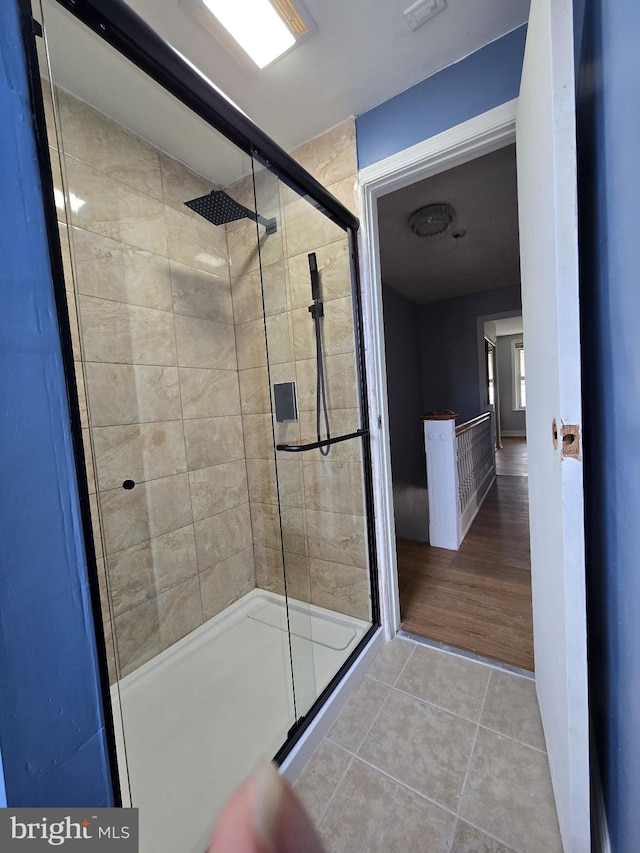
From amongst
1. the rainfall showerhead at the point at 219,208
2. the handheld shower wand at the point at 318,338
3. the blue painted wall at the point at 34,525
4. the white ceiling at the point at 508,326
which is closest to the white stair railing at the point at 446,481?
the handheld shower wand at the point at 318,338

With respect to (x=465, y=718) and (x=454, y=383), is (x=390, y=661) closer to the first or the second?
(x=465, y=718)

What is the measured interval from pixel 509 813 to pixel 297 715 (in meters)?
0.69

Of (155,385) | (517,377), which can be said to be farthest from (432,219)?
(517,377)

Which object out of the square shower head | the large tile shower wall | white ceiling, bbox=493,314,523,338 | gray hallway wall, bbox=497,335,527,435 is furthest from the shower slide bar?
gray hallway wall, bbox=497,335,527,435

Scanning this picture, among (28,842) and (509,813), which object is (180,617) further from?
(509,813)

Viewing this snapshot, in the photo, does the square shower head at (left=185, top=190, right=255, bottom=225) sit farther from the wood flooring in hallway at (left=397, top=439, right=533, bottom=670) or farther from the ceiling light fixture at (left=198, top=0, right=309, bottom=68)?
the wood flooring in hallway at (left=397, top=439, right=533, bottom=670)

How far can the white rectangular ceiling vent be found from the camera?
1.11 metres

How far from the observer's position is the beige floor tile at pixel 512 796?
92 cm

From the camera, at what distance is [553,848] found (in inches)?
35.1

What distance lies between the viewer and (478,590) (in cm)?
206

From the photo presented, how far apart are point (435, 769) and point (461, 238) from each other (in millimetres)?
3396

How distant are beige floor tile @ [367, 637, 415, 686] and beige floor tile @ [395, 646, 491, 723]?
0.03 metres

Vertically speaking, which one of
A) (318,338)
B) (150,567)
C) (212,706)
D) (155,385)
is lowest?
(212,706)

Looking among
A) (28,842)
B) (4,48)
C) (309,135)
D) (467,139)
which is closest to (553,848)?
(28,842)
